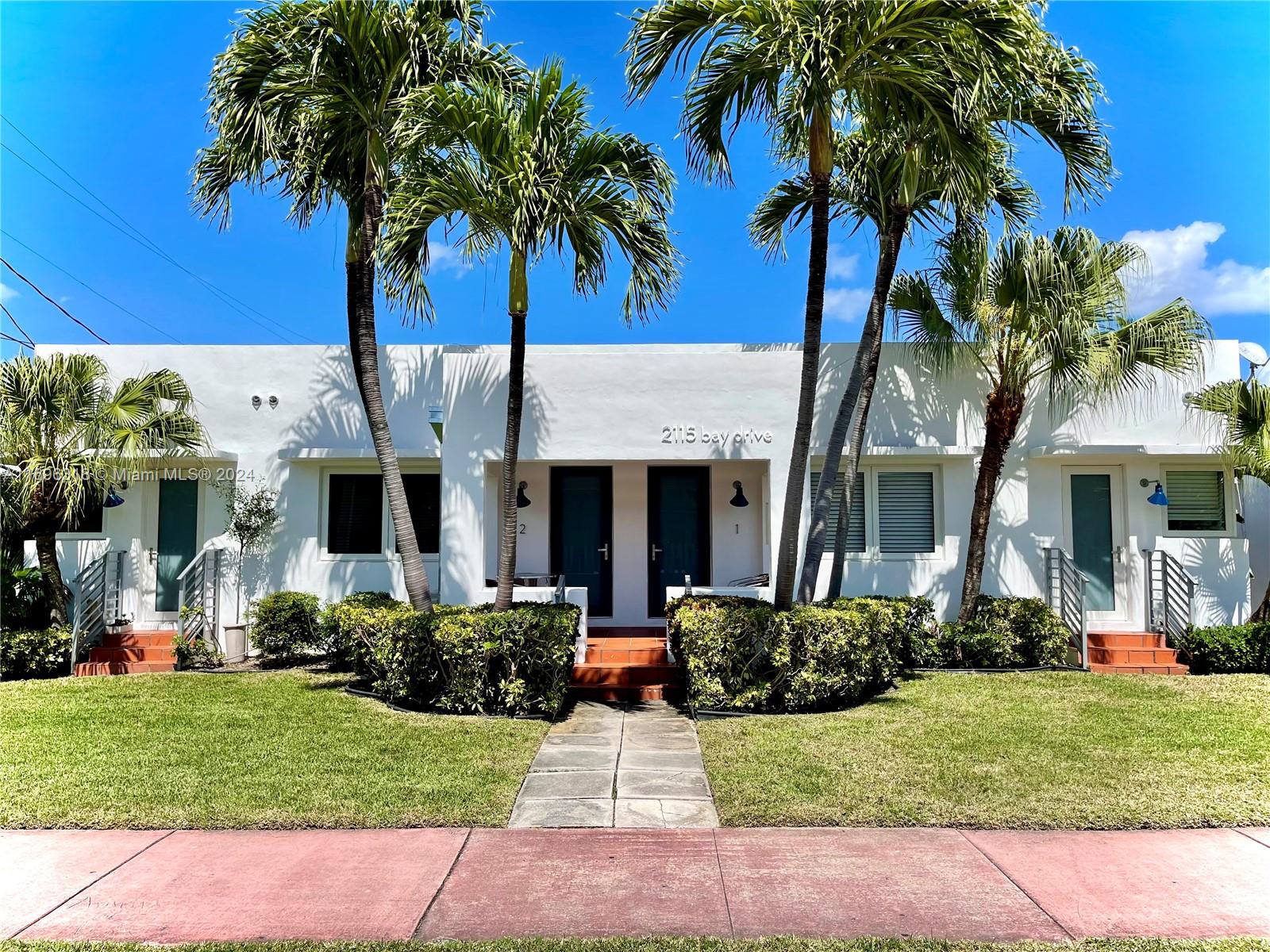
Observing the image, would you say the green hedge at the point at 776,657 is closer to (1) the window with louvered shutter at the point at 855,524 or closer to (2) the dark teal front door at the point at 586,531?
(1) the window with louvered shutter at the point at 855,524

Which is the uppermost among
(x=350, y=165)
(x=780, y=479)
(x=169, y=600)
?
(x=350, y=165)

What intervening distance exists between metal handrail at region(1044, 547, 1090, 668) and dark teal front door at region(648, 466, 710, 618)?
4.88 meters

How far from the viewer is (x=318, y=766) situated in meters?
6.53

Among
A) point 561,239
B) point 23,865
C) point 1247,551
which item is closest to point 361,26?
point 561,239

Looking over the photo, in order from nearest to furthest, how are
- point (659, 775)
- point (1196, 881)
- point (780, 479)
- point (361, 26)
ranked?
point (1196, 881), point (659, 775), point (361, 26), point (780, 479)

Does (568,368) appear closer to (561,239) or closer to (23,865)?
(561,239)

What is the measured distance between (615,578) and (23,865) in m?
8.49

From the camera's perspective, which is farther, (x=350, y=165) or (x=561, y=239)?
(x=350, y=165)

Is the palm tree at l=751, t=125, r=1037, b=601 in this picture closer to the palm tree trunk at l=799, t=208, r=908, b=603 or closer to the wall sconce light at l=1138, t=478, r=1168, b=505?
the palm tree trunk at l=799, t=208, r=908, b=603

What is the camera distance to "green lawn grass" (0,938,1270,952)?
12.3 ft

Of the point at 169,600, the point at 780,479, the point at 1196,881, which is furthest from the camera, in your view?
the point at 169,600

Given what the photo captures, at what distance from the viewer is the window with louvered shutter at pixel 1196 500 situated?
1198 centimetres

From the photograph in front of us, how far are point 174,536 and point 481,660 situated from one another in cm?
693

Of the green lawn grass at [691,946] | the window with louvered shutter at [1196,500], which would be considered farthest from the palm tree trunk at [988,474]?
the green lawn grass at [691,946]
